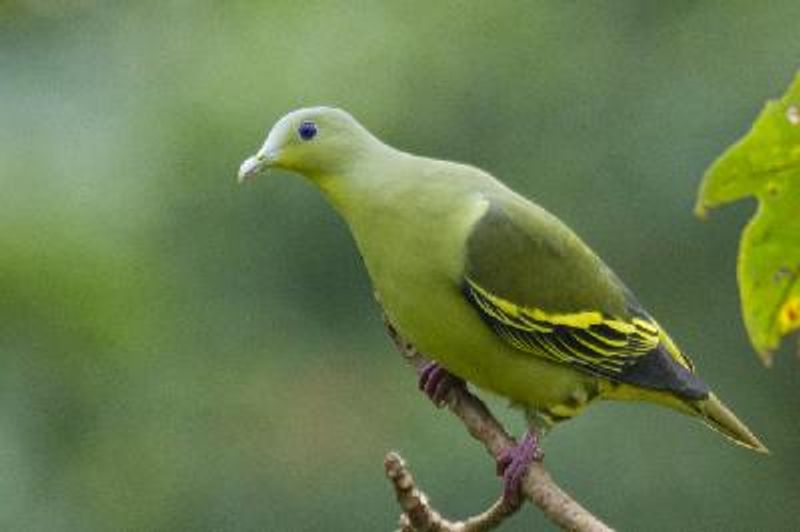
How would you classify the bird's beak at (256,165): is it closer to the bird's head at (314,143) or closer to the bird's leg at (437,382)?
the bird's head at (314,143)

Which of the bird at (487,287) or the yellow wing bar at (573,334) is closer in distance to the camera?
the bird at (487,287)

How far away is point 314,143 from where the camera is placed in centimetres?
408

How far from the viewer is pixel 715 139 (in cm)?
816

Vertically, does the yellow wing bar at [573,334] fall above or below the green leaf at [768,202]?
below

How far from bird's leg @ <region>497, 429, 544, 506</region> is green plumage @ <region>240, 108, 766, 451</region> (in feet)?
0.83

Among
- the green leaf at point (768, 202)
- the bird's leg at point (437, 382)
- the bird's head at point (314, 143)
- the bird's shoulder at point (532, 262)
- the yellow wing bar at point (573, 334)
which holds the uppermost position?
the green leaf at point (768, 202)

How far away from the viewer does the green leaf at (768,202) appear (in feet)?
10.1

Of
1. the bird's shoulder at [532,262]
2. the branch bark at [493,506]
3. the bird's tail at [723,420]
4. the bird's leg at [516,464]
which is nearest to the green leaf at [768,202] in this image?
the branch bark at [493,506]

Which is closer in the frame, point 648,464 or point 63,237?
point 63,237

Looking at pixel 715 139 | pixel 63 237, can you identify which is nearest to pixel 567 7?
pixel 715 139

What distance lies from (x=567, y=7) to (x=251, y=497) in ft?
8.69

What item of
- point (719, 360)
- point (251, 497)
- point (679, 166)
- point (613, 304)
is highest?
point (613, 304)

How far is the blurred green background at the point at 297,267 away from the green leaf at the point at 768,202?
14.0 ft

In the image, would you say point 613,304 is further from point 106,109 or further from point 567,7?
point 567,7
